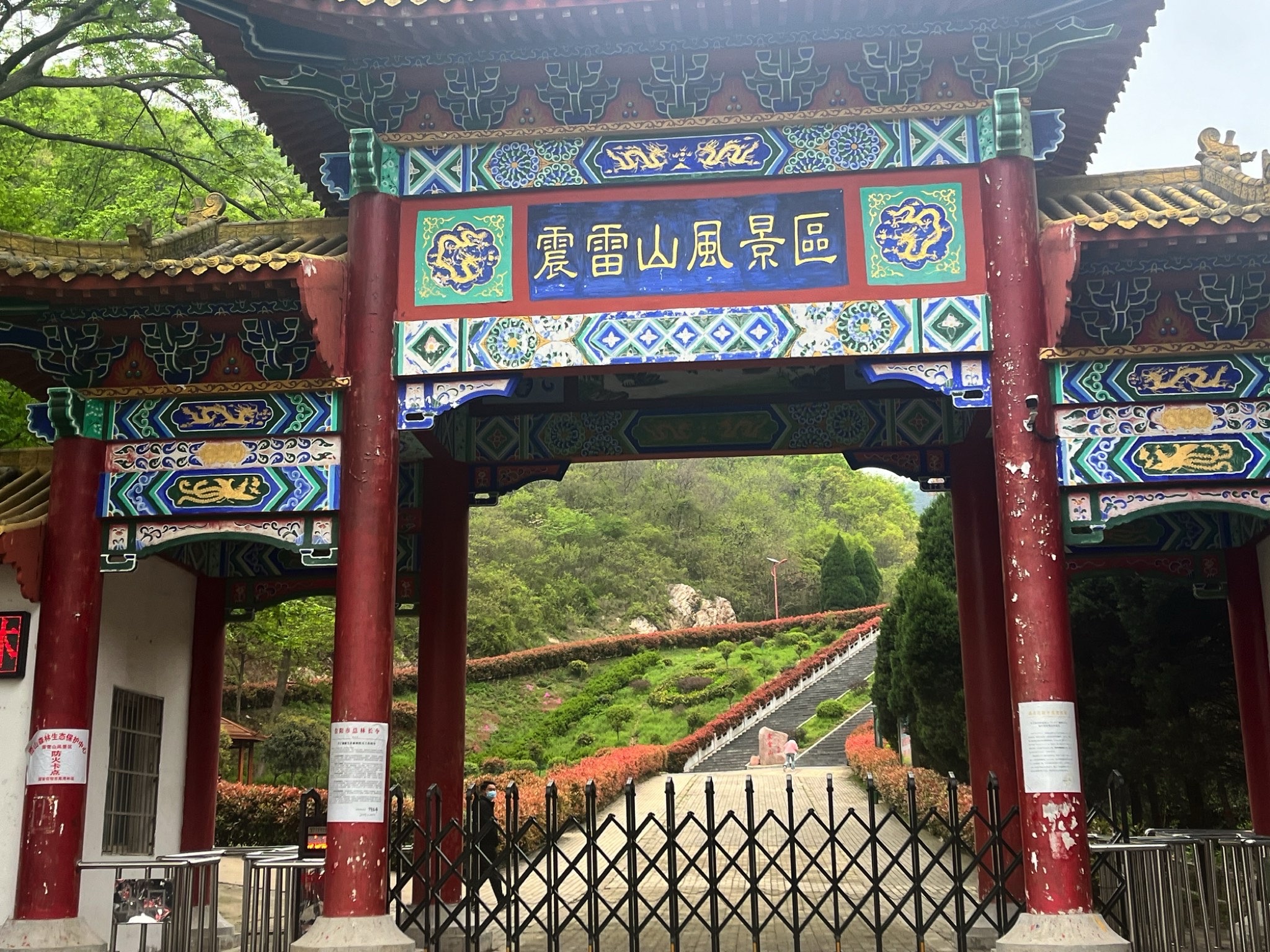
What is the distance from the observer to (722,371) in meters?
11.2

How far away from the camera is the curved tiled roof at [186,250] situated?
8.23 meters

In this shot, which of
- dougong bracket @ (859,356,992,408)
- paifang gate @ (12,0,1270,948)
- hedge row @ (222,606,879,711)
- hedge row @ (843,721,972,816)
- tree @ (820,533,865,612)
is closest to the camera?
paifang gate @ (12,0,1270,948)

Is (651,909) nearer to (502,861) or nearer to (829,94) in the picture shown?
(829,94)

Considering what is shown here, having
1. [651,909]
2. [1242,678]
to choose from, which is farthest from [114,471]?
[1242,678]

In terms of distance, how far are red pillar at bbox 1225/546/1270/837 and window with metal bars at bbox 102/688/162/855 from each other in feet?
30.0

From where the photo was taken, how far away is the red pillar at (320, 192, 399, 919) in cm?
765

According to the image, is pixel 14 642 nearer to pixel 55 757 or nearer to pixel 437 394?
pixel 55 757

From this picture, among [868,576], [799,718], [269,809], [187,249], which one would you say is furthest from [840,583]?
[187,249]

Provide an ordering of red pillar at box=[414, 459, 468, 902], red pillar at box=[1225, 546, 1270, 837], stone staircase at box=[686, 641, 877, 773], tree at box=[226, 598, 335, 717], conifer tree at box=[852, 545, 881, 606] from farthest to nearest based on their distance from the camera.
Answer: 1. conifer tree at box=[852, 545, 881, 606]
2. stone staircase at box=[686, 641, 877, 773]
3. tree at box=[226, 598, 335, 717]
4. red pillar at box=[414, 459, 468, 902]
5. red pillar at box=[1225, 546, 1270, 837]

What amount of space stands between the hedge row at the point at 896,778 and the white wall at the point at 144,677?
6068 mm

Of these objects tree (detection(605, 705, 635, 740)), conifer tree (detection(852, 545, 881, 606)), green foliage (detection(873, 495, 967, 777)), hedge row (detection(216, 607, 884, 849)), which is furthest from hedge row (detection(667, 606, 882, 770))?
Answer: green foliage (detection(873, 495, 967, 777))

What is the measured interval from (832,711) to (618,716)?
755cm

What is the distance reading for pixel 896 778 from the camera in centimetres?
2247

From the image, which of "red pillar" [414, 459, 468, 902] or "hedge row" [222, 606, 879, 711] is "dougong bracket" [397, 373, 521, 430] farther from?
"hedge row" [222, 606, 879, 711]
